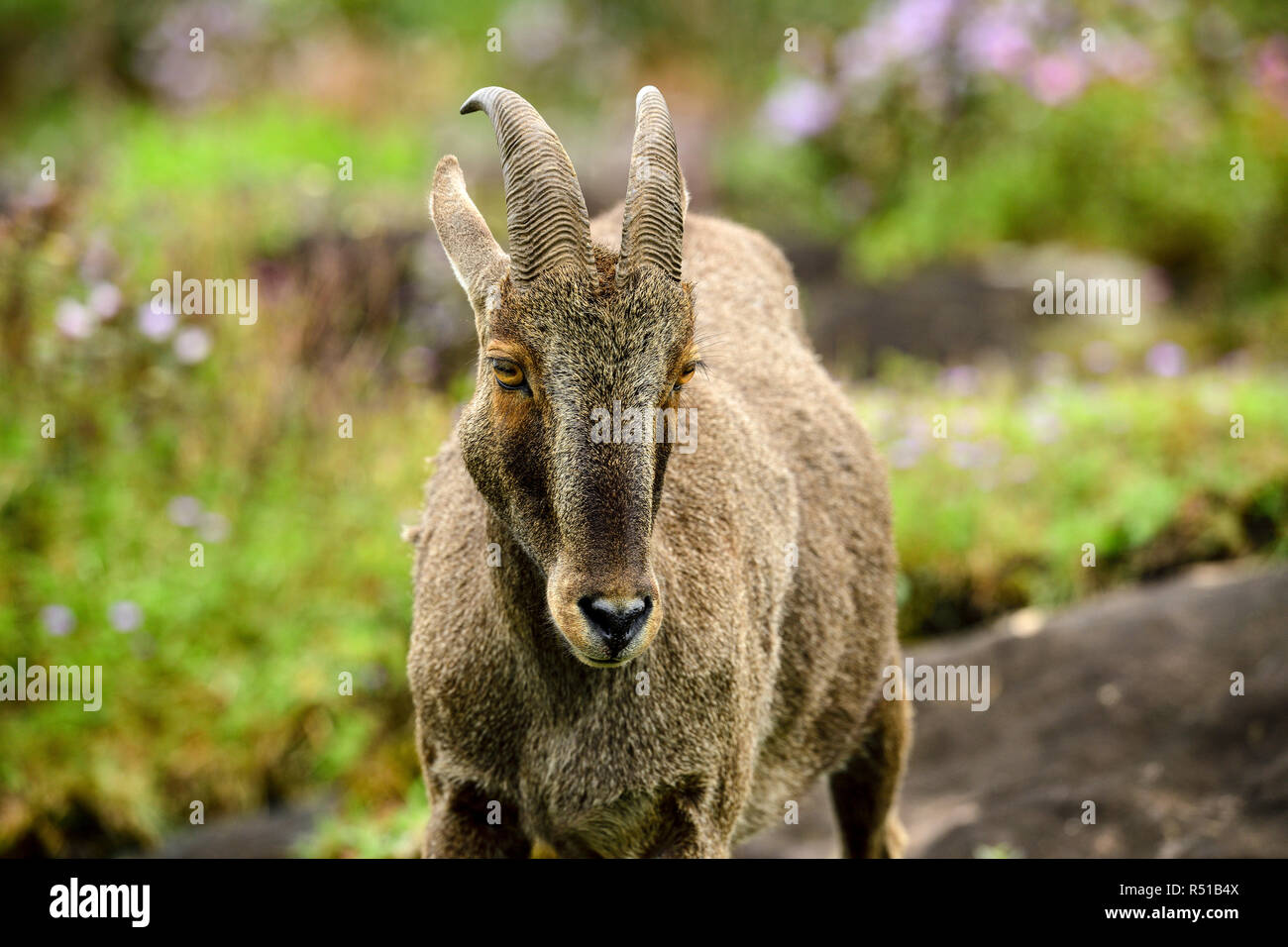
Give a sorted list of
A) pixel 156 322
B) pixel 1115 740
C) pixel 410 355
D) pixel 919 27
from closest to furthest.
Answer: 1. pixel 1115 740
2. pixel 156 322
3. pixel 410 355
4. pixel 919 27

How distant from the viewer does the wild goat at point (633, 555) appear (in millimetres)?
3348

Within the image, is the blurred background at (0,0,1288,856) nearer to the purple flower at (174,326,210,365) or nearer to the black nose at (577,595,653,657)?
the purple flower at (174,326,210,365)

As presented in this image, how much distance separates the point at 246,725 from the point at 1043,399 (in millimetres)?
5224

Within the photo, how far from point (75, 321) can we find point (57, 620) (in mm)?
1598

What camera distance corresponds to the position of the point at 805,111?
1327cm

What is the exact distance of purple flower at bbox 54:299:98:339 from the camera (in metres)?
7.14

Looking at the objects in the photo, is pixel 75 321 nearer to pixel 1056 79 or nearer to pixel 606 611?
pixel 606 611

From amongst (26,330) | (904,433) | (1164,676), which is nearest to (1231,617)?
(1164,676)

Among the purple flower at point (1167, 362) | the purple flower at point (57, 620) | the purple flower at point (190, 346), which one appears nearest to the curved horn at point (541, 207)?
the purple flower at point (57, 620)

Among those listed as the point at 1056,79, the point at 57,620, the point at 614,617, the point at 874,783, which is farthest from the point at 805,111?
the point at 614,617

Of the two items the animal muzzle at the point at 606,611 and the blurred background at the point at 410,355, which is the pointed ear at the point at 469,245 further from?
the blurred background at the point at 410,355

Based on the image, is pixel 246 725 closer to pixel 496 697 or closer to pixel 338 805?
pixel 338 805

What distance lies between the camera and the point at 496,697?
3.86 metres

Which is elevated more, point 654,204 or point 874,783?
point 654,204
